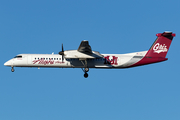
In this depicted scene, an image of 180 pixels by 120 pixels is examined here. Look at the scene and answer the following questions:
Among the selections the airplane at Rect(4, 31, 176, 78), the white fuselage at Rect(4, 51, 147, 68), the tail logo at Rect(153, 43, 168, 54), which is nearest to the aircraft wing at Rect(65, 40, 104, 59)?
the airplane at Rect(4, 31, 176, 78)

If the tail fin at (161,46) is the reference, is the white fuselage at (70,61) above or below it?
below

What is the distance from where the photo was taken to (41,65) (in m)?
31.2

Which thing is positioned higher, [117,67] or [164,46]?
[164,46]

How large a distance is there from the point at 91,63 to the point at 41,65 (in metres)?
5.41

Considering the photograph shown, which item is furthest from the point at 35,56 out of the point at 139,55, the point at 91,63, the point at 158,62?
the point at 158,62

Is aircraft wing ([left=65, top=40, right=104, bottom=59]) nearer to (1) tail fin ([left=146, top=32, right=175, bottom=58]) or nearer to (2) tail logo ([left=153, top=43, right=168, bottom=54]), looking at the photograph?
(1) tail fin ([left=146, top=32, right=175, bottom=58])

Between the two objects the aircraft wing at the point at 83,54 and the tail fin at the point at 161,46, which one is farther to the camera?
the tail fin at the point at 161,46

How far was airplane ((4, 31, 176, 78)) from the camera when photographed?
3108 centimetres

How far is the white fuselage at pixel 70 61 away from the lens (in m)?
31.1

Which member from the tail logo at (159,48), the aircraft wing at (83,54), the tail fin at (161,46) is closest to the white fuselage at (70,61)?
the aircraft wing at (83,54)

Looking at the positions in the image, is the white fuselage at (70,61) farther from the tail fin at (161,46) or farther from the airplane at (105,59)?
the tail fin at (161,46)

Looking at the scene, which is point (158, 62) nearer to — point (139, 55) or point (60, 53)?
point (139, 55)

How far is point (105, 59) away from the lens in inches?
1228

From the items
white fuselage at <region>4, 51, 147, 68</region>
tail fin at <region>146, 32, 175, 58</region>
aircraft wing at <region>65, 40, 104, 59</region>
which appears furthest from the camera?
tail fin at <region>146, 32, 175, 58</region>
